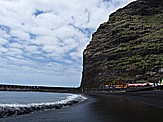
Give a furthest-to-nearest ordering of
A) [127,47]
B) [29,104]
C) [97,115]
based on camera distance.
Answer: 1. [127,47]
2. [29,104]
3. [97,115]

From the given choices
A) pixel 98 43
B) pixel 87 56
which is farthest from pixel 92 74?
pixel 98 43

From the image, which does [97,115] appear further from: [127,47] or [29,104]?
[127,47]

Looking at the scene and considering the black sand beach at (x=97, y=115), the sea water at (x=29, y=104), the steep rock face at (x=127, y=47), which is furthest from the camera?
the steep rock face at (x=127, y=47)

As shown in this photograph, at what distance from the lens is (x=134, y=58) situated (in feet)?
387

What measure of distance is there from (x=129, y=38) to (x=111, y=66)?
26.0 meters

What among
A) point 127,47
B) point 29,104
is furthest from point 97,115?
point 127,47

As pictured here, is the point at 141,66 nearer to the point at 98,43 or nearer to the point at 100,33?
the point at 98,43

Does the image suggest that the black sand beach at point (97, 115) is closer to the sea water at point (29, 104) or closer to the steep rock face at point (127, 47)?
the sea water at point (29, 104)

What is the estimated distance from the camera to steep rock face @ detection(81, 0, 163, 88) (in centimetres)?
11199

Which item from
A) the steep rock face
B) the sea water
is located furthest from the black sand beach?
the steep rock face

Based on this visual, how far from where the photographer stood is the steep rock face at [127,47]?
112 meters

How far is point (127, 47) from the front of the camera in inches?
5182

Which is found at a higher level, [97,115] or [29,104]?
[29,104]

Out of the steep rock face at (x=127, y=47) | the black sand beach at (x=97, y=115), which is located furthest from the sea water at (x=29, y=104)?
the steep rock face at (x=127, y=47)
